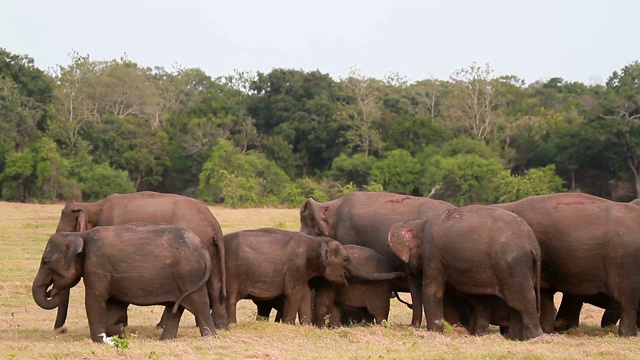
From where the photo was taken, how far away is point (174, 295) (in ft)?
37.6

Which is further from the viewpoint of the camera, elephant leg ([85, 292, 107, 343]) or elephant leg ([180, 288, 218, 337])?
elephant leg ([180, 288, 218, 337])

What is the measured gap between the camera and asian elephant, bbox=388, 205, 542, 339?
11625 mm

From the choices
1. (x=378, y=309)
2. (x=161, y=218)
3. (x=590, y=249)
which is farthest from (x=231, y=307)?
(x=590, y=249)

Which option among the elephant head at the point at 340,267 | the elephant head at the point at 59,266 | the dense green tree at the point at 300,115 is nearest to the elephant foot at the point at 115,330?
the elephant head at the point at 59,266

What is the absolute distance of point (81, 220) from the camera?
1327 cm

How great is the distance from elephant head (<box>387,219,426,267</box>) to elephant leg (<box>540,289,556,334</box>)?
1604 millimetres

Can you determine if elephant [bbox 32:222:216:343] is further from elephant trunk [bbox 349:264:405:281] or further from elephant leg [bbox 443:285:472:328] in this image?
elephant leg [bbox 443:285:472:328]

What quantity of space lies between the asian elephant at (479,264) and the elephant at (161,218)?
2.21 metres

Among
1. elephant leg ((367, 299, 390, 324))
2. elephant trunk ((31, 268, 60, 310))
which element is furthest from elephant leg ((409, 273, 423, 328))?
elephant trunk ((31, 268, 60, 310))

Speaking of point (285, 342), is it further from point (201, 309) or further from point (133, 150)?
point (133, 150)

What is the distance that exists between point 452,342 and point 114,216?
4801 millimetres

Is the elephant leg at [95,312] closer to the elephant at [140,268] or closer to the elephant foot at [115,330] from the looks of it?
the elephant at [140,268]

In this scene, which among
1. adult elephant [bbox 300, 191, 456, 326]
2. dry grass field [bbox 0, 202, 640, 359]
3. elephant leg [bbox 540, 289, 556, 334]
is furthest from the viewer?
adult elephant [bbox 300, 191, 456, 326]

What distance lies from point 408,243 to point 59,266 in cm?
415
